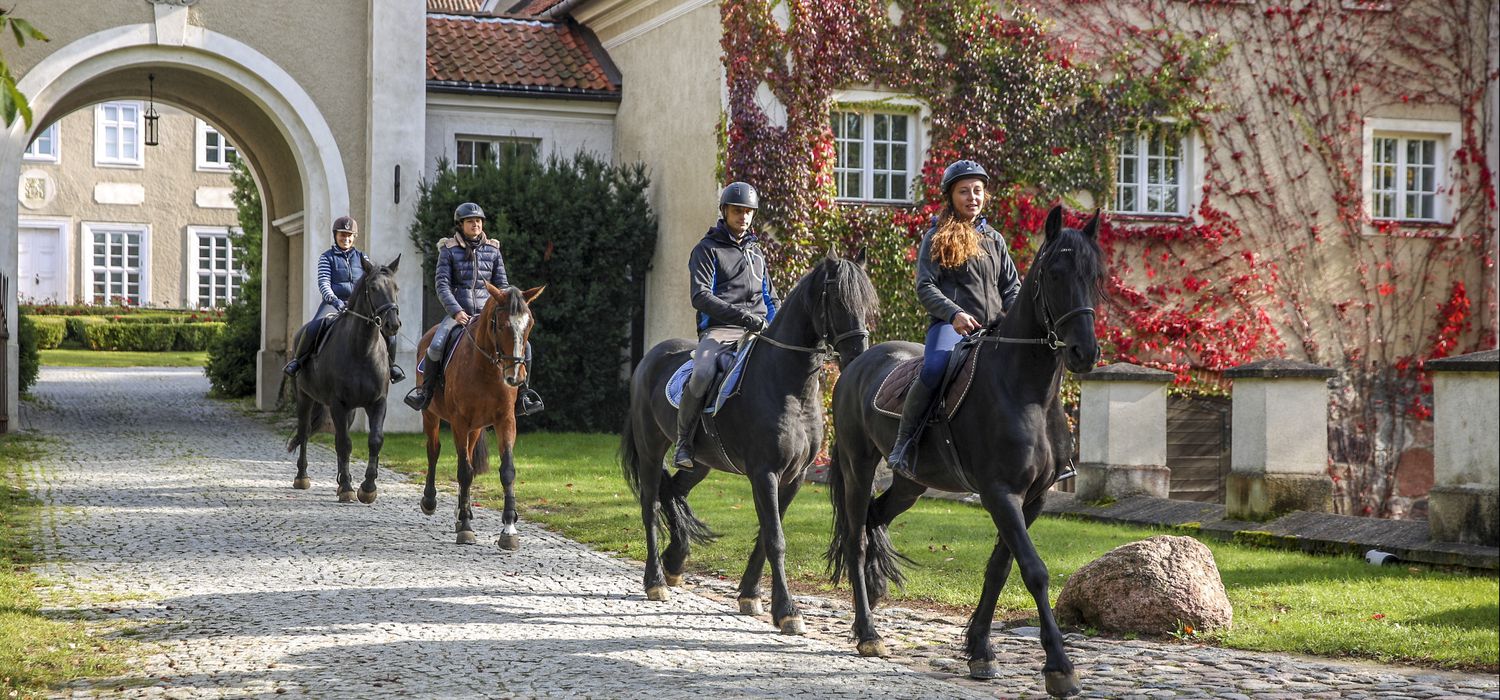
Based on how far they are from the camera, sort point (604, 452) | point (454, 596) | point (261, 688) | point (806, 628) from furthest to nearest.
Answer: point (604, 452), point (454, 596), point (806, 628), point (261, 688)

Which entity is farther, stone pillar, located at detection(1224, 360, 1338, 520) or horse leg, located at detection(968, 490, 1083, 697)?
stone pillar, located at detection(1224, 360, 1338, 520)

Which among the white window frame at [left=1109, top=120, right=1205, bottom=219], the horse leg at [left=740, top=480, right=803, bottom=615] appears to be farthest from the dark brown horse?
the white window frame at [left=1109, top=120, right=1205, bottom=219]

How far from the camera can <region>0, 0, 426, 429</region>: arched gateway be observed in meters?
19.0

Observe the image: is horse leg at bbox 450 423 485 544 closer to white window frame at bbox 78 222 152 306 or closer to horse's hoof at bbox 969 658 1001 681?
horse's hoof at bbox 969 658 1001 681

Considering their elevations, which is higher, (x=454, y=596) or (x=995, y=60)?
(x=995, y=60)

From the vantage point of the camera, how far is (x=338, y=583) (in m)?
9.09

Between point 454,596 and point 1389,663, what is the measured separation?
5129mm

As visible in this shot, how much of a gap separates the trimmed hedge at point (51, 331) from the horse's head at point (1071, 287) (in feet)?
119

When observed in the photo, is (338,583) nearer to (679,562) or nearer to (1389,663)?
(679,562)

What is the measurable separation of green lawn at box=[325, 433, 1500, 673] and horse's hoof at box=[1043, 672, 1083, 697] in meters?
1.80

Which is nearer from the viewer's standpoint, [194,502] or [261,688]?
[261,688]

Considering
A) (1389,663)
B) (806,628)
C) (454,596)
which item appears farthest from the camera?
(454,596)

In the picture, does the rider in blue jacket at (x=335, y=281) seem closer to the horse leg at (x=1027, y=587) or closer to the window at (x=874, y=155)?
the window at (x=874, y=155)

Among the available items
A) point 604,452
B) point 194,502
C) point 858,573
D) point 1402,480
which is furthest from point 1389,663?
point 1402,480
